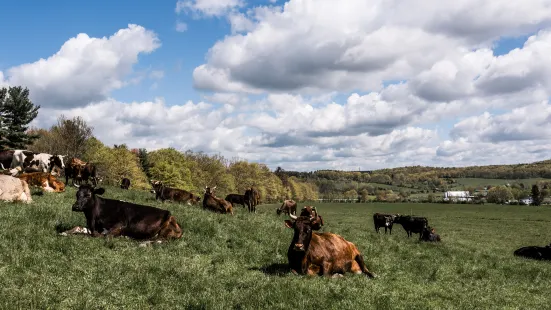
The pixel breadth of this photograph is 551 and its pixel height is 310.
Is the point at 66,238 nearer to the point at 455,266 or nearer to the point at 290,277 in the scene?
the point at 290,277

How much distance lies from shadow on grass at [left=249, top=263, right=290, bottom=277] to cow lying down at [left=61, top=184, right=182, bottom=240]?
345cm

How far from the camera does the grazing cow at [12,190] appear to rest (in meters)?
16.5

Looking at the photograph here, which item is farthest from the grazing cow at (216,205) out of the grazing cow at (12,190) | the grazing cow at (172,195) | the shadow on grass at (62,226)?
the shadow on grass at (62,226)

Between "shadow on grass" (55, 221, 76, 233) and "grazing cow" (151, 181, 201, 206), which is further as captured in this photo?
"grazing cow" (151, 181, 201, 206)

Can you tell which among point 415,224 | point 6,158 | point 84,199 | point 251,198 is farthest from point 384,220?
point 6,158

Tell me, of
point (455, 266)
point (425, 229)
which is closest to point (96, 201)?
point (455, 266)

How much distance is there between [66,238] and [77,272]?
2.52 meters

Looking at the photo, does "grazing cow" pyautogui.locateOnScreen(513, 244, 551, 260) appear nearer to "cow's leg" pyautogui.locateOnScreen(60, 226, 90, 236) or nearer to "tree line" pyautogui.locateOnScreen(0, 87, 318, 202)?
"cow's leg" pyautogui.locateOnScreen(60, 226, 90, 236)

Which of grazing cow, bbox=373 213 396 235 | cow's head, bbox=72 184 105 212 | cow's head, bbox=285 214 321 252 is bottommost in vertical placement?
grazing cow, bbox=373 213 396 235

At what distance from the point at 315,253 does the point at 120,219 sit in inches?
256

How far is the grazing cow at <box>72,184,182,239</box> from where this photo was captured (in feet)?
43.1

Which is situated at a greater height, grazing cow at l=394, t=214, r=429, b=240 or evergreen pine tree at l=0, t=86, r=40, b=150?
evergreen pine tree at l=0, t=86, r=40, b=150

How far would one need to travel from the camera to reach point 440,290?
11.0 meters

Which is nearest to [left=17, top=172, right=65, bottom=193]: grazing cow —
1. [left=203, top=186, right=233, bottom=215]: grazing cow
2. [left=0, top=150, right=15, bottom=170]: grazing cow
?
[left=203, top=186, right=233, bottom=215]: grazing cow
